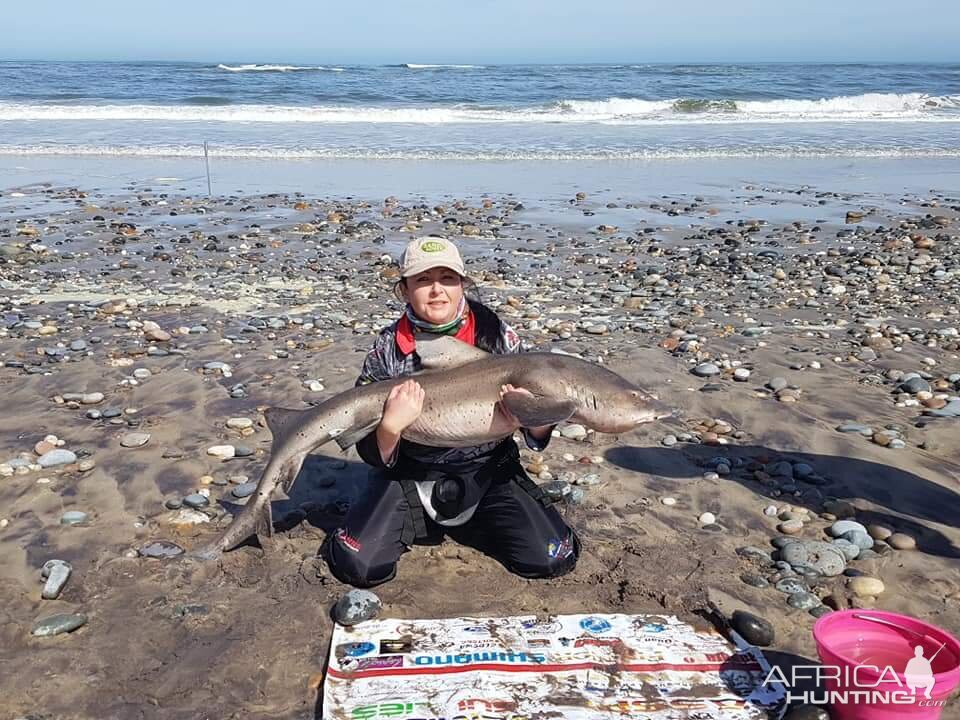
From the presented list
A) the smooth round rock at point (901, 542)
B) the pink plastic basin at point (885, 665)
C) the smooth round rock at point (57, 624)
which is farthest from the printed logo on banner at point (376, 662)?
the smooth round rock at point (901, 542)

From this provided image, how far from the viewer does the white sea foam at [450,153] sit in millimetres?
21625

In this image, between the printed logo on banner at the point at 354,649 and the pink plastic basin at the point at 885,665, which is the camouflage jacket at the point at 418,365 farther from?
the pink plastic basin at the point at 885,665

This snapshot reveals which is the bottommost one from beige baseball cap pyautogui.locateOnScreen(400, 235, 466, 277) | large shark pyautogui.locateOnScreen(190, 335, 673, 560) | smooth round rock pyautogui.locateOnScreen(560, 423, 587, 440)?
smooth round rock pyautogui.locateOnScreen(560, 423, 587, 440)

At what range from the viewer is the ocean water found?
2286cm

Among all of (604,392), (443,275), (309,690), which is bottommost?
(309,690)

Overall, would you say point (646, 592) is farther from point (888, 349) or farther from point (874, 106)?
point (874, 106)

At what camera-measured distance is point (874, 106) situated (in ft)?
123

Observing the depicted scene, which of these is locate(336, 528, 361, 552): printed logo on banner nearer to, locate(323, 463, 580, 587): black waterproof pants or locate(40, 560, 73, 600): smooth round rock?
locate(323, 463, 580, 587): black waterproof pants

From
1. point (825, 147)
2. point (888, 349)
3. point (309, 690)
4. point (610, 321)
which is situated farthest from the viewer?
point (825, 147)

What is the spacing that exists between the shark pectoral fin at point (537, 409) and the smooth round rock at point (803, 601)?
152 cm

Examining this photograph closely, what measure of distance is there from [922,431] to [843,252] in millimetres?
6328

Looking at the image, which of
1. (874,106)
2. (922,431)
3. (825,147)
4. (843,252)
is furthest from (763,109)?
(922,431)

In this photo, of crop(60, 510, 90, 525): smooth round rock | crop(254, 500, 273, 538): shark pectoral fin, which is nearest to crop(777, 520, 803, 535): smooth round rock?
crop(254, 500, 273, 538): shark pectoral fin

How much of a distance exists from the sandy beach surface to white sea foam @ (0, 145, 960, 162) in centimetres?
940
